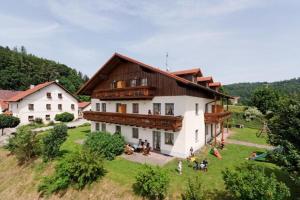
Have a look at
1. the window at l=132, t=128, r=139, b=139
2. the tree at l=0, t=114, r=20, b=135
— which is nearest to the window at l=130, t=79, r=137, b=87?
the window at l=132, t=128, r=139, b=139

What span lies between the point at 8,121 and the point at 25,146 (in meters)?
19.4

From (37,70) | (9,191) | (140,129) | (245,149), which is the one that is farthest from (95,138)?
(37,70)

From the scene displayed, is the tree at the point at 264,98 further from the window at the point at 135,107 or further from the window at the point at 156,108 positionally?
the window at the point at 135,107

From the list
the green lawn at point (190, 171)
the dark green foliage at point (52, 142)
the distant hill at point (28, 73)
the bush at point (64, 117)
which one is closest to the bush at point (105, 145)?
the green lawn at point (190, 171)

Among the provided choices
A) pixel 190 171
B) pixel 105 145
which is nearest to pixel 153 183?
pixel 190 171

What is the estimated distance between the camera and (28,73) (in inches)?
3976

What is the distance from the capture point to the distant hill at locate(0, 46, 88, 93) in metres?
91.2

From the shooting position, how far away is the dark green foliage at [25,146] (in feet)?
72.4

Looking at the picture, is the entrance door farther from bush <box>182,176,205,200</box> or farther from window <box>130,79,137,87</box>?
bush <box>182,176,205,200</box>

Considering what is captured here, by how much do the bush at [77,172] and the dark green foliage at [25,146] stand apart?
695cm

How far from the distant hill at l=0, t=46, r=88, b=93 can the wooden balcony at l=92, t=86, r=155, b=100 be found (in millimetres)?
→ 75715

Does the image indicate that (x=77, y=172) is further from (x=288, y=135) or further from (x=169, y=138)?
(x=288, y=135)

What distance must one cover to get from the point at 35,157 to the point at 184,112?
18.2 metres

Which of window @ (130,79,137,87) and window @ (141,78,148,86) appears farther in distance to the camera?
window @ (130,79,137,87)
